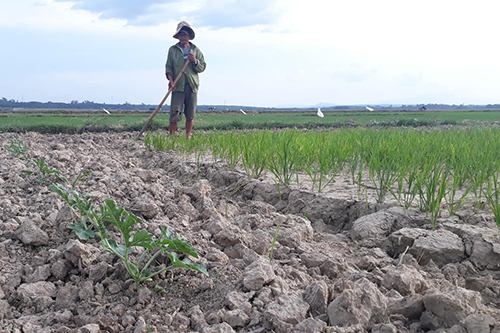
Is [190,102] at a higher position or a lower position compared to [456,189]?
higher

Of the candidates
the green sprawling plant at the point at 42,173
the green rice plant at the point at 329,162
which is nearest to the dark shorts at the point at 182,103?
the green rice plant at the point at 329,162

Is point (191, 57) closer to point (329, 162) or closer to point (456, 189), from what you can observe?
point (329, 162)

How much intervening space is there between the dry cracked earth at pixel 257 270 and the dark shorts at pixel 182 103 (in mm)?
3326

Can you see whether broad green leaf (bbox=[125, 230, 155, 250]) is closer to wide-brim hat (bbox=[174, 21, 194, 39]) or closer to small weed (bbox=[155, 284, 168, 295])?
small weed (bbox=[155, 284, 168, 295])

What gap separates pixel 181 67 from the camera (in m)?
6.03

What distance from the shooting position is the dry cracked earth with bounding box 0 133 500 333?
134 cm

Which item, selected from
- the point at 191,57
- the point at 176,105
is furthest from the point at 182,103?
the point at 191,57

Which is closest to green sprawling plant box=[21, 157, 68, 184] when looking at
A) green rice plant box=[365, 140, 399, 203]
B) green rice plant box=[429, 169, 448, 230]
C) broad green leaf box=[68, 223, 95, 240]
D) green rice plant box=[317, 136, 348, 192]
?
broad green leaf box=[68, 223, 95, 240]

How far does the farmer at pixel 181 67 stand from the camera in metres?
6.01

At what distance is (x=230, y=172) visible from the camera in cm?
363

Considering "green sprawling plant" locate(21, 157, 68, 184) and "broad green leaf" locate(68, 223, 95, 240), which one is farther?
"green sprawling plant" locate(21, 157, 68, 184)

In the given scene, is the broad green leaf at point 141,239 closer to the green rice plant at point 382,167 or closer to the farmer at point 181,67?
the green rice plant at point 382,167

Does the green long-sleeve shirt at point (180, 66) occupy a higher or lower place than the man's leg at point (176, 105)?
higher

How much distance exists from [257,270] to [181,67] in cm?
495
